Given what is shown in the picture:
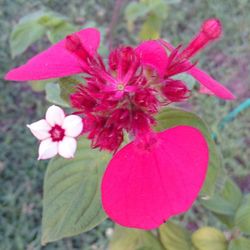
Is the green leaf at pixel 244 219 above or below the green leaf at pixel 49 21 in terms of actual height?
below

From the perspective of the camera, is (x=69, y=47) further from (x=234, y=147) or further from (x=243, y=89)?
(x=243, y=89)

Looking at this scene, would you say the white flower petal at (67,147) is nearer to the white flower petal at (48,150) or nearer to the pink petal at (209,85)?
the white flower petal at (48,150)

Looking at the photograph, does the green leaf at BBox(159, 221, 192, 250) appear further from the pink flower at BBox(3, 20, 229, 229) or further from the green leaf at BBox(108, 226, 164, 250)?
the pink flower at BBox(3, 20, 229, 229)

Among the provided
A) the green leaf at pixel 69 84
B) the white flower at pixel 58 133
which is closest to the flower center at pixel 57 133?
the white flower at pixel 58 133

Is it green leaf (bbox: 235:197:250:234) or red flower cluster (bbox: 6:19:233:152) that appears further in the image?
green leaf (bbox: 235:197:250:234)

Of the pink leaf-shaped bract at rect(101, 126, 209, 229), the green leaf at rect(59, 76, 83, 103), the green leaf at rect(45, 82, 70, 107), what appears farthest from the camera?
the green leaf at rect(45, 82, 70, 107)

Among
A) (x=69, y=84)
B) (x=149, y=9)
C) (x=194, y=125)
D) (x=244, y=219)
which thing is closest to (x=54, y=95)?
(x=69, y=84)

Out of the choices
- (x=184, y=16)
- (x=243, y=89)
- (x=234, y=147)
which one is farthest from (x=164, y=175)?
(x=184, y=16)

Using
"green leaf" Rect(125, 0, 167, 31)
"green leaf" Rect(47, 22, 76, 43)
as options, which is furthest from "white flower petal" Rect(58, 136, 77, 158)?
"green leaf" Rect(125, 0, 167, 31)
